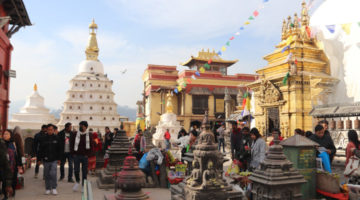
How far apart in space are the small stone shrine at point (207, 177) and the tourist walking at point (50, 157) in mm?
3339

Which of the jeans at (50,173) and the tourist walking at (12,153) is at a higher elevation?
the tourist walking at (12,153)

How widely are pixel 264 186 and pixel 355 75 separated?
1285cm

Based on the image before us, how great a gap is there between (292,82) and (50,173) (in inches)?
498

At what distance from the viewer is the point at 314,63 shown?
15.2 meters

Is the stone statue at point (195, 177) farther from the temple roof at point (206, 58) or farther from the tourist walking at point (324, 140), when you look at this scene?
the temple roof at point (206, 58)

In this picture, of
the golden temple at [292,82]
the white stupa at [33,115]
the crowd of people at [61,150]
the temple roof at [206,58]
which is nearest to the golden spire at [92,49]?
the white stupa at [33,115]

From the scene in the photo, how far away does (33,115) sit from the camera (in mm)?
34656

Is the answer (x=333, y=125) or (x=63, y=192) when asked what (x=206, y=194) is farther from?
(x=333, y=125)

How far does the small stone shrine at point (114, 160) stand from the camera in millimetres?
7307

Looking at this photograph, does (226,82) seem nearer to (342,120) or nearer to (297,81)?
(297,81)

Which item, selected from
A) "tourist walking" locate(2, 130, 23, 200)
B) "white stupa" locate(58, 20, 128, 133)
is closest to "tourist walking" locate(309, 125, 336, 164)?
"tourist walking" locate(2, 130, 23, 200)

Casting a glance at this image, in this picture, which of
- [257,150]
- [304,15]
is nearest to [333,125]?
[257,150]

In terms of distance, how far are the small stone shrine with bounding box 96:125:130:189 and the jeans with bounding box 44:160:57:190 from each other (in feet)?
4.13

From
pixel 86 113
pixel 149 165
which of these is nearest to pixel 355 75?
pixel 149 165
